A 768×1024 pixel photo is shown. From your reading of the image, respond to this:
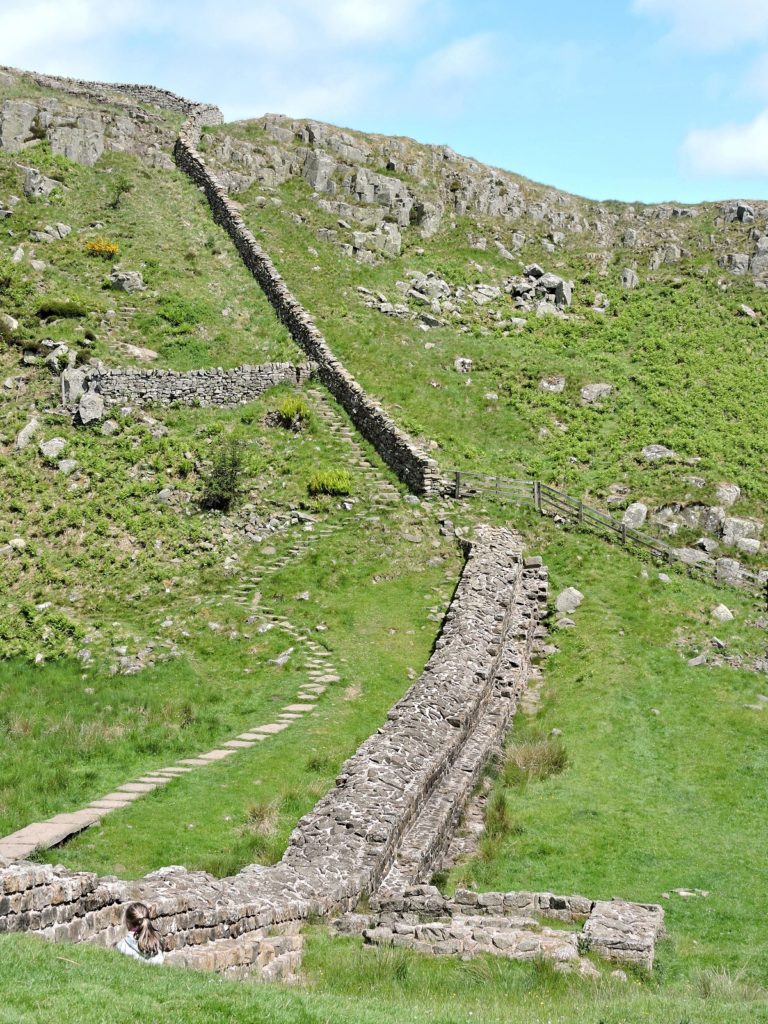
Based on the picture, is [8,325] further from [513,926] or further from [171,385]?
[513,926]

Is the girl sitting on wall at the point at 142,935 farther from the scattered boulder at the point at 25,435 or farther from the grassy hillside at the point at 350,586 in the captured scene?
the scattered boulder at the point at 25,435

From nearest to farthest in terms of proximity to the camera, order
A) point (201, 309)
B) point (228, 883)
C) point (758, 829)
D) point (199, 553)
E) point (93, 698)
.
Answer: point (228, 883) < point (758, 829) < point (93, 698) < point (199, 553) < point (201, 309)

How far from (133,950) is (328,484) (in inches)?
972

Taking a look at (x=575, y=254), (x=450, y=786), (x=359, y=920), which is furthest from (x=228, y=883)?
(x=575, y=254)

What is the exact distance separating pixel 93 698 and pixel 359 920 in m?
12.1

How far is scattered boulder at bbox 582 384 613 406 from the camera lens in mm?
46656

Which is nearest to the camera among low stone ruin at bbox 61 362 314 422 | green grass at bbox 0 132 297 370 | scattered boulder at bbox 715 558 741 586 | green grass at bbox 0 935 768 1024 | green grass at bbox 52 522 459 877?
green grass at bbox 0 935 768 1024

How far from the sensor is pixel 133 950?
455 inches

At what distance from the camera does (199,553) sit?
105 ft

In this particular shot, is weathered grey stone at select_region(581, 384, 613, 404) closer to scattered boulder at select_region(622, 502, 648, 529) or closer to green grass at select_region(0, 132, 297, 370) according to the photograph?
scattered boulder at select_region(622, 502, 648, 529)

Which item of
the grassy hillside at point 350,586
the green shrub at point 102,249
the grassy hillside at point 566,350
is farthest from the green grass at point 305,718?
the green shrub at point 102,249

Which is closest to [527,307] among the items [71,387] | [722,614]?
[71,387]

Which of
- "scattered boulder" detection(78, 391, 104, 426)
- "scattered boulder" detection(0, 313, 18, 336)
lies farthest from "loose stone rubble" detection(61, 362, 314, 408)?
"scattered boulder" detection(0, 313, 18, 336)

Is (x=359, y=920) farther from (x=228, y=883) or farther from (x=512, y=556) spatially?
(x=512, y=556)
